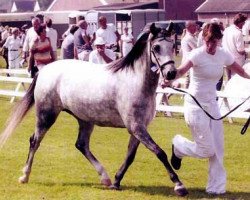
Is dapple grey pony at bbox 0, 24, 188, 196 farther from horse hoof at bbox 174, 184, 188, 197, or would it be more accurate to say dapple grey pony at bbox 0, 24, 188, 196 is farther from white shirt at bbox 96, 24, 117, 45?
white shirt at bbox 96, 24, 117, 45

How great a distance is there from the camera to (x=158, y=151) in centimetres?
810

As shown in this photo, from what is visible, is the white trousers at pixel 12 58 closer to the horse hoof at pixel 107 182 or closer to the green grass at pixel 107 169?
the green grass at pixel 107 169

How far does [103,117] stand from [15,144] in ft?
13.2

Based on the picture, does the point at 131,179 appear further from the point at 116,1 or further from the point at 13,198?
the point at 116,1

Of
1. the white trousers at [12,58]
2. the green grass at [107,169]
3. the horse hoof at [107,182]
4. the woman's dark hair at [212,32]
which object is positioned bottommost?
the white trousers at [12,58]

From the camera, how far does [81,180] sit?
30.9 ft

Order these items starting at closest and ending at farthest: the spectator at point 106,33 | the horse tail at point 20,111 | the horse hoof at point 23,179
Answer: the horse hoof at point 23,179
the horse tail at point 20,111
the spectator at point 106,33

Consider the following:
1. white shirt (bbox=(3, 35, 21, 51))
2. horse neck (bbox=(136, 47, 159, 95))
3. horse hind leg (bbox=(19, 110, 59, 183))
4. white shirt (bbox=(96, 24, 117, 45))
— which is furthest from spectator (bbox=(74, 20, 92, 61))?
horse neck (bbox=(136, 47, 159, 95))

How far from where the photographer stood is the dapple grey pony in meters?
8.16

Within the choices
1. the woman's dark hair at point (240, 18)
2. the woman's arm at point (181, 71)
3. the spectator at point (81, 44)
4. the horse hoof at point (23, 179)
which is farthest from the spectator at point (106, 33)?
the woman's arm at point (181, 71)

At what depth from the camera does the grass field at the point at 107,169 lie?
28.2 ft

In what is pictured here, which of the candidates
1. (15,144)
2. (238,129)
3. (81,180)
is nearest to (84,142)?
(81,180)

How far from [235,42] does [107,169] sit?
711 cm

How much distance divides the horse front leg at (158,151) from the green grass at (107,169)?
18cm
